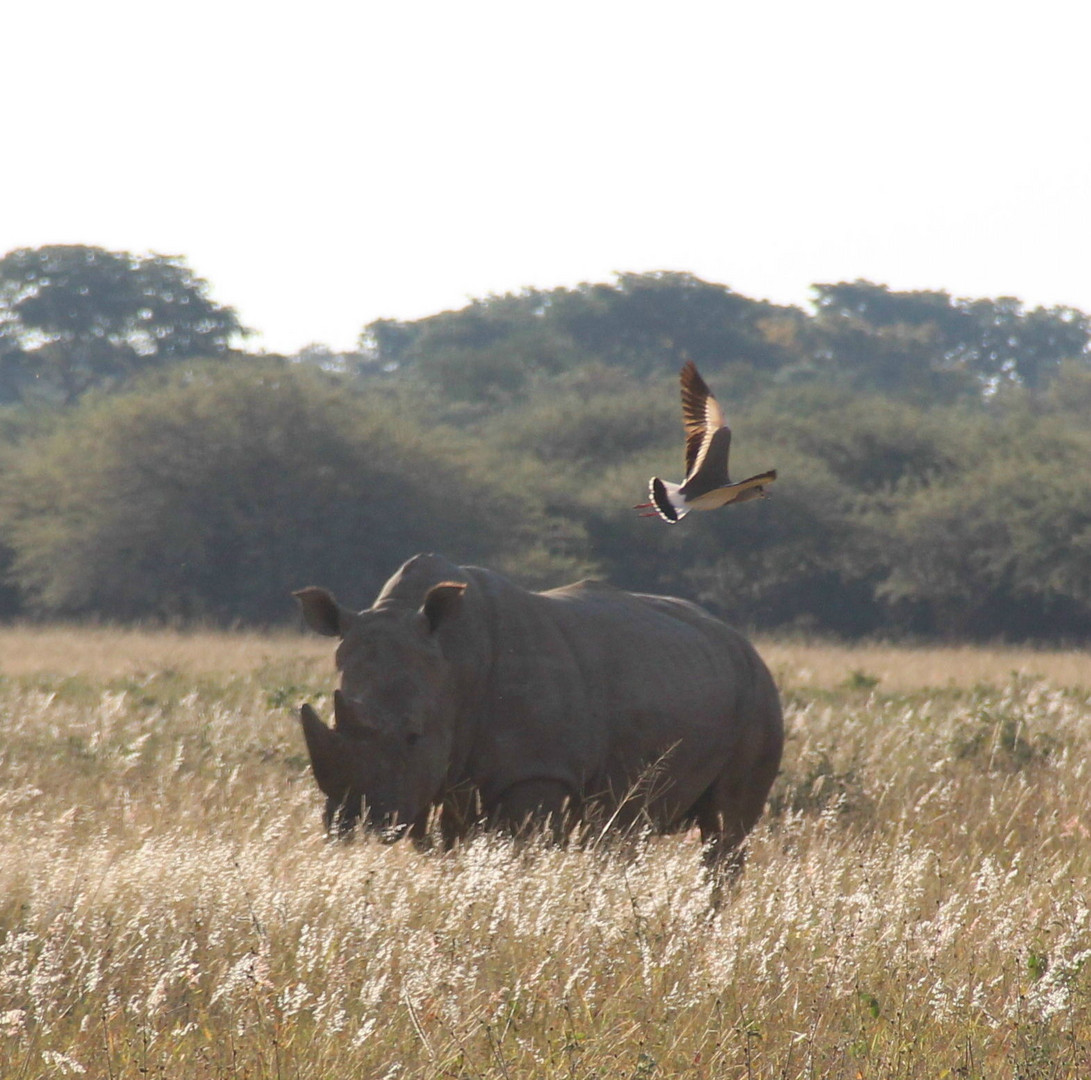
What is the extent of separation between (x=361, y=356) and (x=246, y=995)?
91.1 meters

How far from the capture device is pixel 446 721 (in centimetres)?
657

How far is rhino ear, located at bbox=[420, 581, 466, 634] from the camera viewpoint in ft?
21.8

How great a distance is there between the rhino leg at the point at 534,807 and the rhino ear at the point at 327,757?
828 mm

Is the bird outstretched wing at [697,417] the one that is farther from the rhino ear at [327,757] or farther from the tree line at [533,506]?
the tree line at [533,506]

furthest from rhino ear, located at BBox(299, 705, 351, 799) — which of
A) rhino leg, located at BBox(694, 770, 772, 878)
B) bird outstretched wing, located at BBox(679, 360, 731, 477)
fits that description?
rhino leg, located at BBox(694, 770, 772, 878)

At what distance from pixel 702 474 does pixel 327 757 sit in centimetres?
217

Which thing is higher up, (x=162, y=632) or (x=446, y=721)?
(x=446, y=721)

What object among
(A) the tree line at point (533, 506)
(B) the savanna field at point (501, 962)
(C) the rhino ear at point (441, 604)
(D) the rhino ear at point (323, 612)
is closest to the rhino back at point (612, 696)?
(C) the rhino ear at point (441, 604)

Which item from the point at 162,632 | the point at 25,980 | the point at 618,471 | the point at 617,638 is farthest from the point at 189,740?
the point at 618,471

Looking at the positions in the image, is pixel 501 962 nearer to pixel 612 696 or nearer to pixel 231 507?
pixel 612 696

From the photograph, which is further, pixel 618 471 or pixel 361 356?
pixel 361 356

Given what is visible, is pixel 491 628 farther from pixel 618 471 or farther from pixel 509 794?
pixel 618 471

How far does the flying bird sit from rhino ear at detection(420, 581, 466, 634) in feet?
5.63

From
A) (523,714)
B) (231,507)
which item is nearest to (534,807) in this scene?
(523,714)
